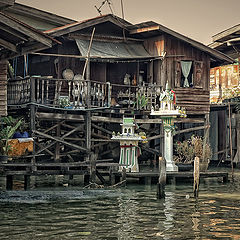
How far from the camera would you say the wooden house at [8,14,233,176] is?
2359 cm

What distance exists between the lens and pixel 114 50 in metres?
25.8

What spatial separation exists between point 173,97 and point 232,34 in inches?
349

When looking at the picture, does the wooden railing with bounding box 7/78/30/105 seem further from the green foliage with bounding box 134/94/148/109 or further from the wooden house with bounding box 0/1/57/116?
the green foliage with bounding box 134/94/148/109

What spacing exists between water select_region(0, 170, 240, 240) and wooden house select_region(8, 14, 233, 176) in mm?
5155

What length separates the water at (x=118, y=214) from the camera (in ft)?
39.2

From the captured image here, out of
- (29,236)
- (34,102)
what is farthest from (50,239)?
(34,102)

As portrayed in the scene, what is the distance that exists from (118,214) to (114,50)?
12.7 m

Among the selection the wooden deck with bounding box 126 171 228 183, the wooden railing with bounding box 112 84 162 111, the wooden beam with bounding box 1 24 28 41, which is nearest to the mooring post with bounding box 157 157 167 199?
the wooden deck with bounding box 126 171 228 183

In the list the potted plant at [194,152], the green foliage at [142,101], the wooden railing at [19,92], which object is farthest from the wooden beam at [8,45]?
the potted plant at [194,152]

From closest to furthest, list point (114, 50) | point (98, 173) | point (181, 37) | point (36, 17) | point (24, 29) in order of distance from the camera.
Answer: point (24, 29) < point (98, 173) < point (114, 50) < point (181, 37) < point (36, 17)

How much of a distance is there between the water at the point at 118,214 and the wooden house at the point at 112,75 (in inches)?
203

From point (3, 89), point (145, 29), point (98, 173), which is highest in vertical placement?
point (145, 29)

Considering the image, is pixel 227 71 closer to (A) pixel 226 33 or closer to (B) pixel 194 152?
(A) pixel 226 33

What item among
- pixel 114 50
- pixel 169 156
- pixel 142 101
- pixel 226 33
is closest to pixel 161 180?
pixel 169 156
